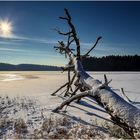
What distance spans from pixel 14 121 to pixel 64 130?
1.50 meters

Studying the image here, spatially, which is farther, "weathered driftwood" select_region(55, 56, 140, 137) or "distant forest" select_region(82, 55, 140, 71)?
"distant forest" select_region(82, 55, 140, 71)

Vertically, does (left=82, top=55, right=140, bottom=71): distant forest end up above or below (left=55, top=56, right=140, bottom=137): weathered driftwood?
above

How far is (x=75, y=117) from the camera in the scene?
Answer: 7082 millimetres

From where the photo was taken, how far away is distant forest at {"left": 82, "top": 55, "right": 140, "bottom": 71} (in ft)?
242

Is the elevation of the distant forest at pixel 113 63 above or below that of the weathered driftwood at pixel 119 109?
above

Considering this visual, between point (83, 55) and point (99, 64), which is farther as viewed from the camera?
point (99, 64)

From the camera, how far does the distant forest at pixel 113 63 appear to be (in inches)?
2899

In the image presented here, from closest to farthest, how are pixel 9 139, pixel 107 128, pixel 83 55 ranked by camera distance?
pixel 9 139, pixel 107 128, pixel 83 55

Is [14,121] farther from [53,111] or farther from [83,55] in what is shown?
[83,55]

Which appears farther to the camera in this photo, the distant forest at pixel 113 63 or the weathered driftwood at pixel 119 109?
the distant forest at pixel 113 63

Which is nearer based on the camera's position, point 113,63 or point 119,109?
point 119,109

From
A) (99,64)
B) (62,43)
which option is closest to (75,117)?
(62,43)

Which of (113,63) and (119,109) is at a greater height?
(113,63)

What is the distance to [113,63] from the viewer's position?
7531cm
